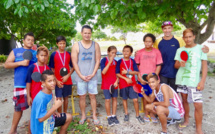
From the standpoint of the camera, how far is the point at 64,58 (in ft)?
11.1

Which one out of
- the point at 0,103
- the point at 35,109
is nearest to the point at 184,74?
the point at 35,109

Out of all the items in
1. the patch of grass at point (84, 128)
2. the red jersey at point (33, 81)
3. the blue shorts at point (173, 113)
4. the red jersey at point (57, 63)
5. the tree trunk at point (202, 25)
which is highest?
the tree trunk at point (202, 25)

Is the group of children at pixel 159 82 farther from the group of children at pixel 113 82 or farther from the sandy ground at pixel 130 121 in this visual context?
the sandy ground at pixel 130 121

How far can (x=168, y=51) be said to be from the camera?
3314mm

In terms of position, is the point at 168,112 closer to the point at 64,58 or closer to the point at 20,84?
the point at 64,58

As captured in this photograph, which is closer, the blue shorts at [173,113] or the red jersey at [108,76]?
the blue shorts at [173,113]

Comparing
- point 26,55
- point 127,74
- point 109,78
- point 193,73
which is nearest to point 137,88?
point 127,74

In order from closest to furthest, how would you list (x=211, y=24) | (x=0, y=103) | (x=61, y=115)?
1. (x=61, y=115)
2. (x=0, y=103)
3. (x=211, y=24)

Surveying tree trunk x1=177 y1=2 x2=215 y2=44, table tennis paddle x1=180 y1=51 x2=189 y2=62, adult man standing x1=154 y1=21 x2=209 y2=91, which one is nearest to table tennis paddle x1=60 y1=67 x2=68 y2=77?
adult man standing x1=154 y1=21 x2=209 y2=91

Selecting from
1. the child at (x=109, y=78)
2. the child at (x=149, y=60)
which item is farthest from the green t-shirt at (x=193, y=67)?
the child at (x=109, y=78)

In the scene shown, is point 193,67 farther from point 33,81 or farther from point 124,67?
point 33,81

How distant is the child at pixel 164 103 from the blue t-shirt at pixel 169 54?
0.43m

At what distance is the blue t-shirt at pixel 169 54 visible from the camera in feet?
10.8

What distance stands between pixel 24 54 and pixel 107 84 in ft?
5.70
